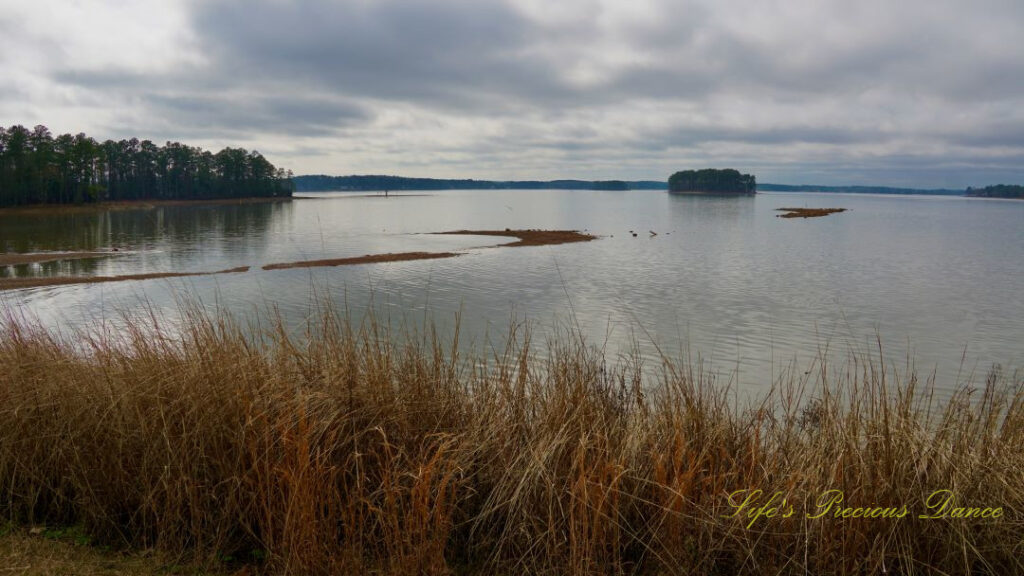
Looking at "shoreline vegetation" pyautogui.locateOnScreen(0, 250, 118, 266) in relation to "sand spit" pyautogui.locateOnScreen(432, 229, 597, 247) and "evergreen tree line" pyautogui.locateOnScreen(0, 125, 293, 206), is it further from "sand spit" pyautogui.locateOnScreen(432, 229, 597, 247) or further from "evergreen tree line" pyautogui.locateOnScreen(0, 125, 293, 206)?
"evergreen tree line" pyautogui.locateOnScreen(0, 125, 293, 206)

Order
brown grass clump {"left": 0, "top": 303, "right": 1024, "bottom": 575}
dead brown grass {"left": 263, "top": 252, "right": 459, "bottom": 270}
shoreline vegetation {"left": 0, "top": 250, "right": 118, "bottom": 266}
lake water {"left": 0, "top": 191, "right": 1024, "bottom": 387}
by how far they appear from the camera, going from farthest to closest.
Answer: shoreline vegetation {"left": 0, "top": 250, "right": 118, "bottom": 266}
dead brown grass {"left": 263, "top": 252, "right": 459, "bottom": 270}
lake water {"left": 0, "top": 191, "right": 1024, "bottom": 387}
brown grass clump {"left": 0, "top": 303, "right": 1024, "bottom": 575}

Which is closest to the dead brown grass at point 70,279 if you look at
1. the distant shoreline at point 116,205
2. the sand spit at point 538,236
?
the sand spit at point 538,236

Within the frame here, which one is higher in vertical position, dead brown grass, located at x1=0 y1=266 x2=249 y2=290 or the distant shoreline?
the distant shoreline

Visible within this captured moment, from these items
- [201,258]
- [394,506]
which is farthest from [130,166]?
[394,506]

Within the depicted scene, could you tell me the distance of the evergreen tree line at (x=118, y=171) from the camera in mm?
90125

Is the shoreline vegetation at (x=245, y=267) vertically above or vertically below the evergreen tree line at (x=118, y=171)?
below

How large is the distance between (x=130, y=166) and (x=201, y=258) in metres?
109

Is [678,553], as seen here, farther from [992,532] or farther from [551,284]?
[551,284]

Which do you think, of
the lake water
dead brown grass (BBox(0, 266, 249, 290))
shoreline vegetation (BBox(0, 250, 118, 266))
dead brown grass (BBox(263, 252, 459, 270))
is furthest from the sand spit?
shoreline vegetation (BBox(0, 250, 118, 266))

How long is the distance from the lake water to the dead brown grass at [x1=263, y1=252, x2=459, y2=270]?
1280 mm

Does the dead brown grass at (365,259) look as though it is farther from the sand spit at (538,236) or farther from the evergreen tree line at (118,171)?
the evergreen tree line at (118,171)

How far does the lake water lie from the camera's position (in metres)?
17.9

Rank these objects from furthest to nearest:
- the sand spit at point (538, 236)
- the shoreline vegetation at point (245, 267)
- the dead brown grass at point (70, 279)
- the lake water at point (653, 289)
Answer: the sand spit at point (538, 236), the shoreline vegetation at point (245, 267), the dead brown grass at point (70, 279), the lake water at point (653, 289)

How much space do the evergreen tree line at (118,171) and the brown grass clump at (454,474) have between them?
10790cm
